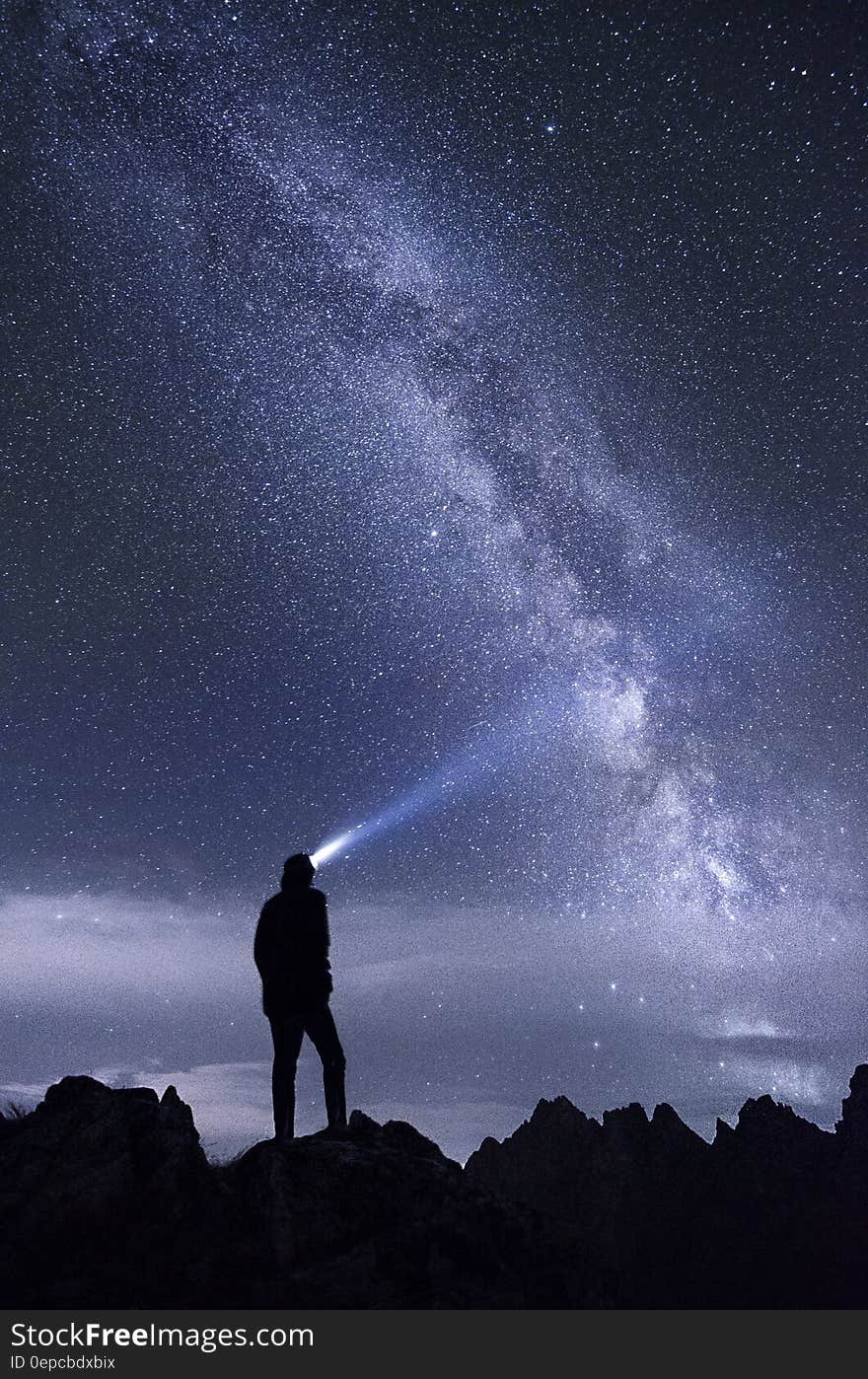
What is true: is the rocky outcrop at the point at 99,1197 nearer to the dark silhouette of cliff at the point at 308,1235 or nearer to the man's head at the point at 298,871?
the dark silhouette of cliff at the point at 308,1235

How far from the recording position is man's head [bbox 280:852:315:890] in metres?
9.41

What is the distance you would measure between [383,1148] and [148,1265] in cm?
280

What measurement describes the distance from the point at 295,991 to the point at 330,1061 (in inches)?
41.2

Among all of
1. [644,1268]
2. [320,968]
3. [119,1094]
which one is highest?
[320,968]

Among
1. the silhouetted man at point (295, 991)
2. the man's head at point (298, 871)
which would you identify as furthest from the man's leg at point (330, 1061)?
the man's head at point (298, 871)

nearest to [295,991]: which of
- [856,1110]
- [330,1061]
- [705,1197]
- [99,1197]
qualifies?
[330,1061]

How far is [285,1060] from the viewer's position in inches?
355

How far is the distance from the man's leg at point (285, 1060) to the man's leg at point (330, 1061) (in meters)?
0.17

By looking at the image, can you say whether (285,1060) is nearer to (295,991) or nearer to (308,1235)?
(295,991)

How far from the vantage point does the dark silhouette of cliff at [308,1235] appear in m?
6.39

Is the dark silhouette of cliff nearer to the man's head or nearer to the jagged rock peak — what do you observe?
the man's head

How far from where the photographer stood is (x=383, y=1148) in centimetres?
857
